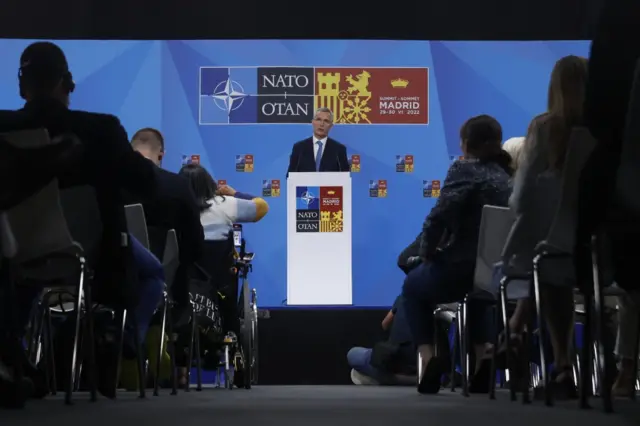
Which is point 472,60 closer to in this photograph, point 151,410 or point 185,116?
point 185,116

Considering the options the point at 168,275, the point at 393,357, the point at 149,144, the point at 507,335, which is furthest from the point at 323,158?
the point at 507,335

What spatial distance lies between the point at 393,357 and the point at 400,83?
10.0ft

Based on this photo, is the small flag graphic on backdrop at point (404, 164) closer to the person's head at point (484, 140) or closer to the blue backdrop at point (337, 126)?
the blue backdrop at point (337, 126)

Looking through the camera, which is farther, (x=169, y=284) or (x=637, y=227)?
(x=169, y=284)

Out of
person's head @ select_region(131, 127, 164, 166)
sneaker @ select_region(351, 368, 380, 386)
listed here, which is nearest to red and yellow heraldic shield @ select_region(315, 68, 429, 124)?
sneaker @ select_region(351, 368, 380, 386)

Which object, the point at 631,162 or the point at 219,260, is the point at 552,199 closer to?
the point at 631,162

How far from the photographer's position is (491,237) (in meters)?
3.93

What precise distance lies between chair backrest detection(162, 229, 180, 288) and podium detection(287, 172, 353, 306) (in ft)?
11.2

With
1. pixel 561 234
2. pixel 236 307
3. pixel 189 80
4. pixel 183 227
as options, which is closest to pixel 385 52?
pixel 189 80

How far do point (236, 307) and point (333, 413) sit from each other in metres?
3.15

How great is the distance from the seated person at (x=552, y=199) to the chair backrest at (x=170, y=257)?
1.43m

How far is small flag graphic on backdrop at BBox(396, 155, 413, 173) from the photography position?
796 cm
